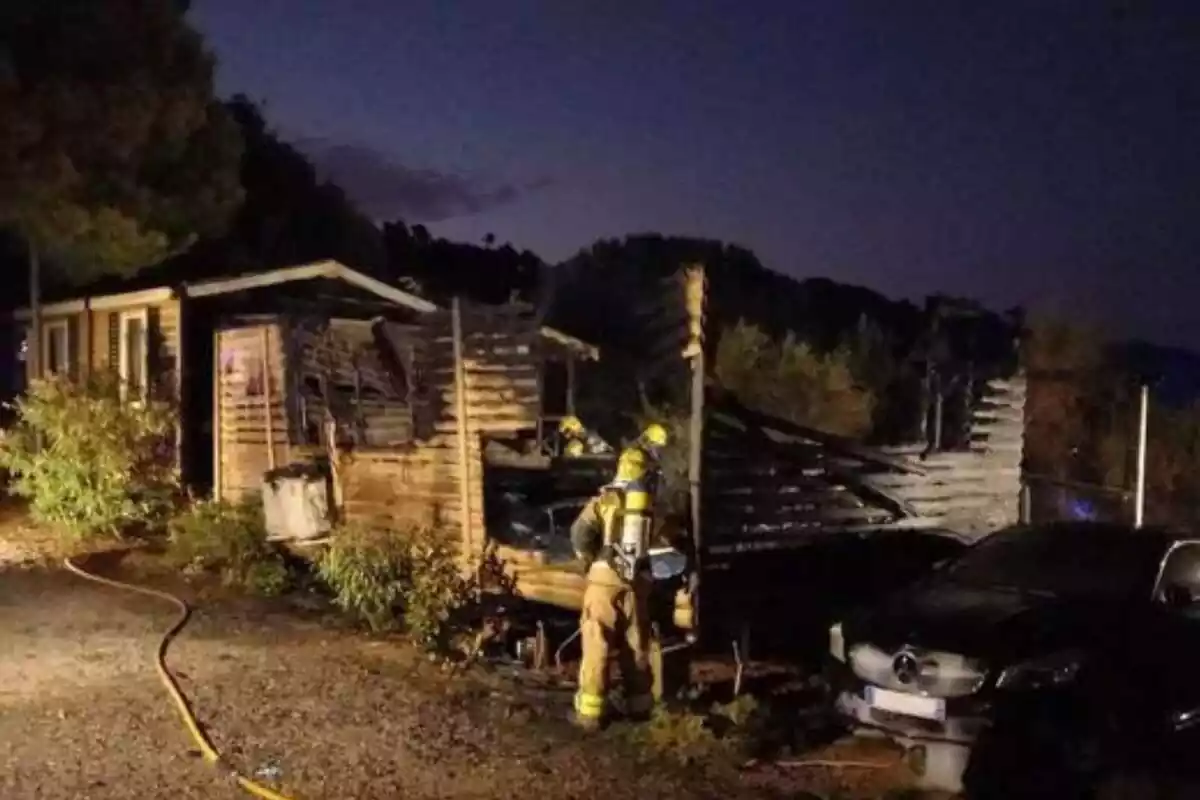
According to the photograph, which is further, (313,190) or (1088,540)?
(313,190)

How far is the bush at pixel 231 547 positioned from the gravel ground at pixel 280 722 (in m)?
1.42

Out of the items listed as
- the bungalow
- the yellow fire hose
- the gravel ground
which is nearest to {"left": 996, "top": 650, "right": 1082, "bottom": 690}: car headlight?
the gravel ground

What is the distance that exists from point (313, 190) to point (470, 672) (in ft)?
71.3

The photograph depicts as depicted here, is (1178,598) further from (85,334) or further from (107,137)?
(85,334)

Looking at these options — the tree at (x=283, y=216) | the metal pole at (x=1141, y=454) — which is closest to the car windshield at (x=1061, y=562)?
the metal pole at (x=1141, y=454)

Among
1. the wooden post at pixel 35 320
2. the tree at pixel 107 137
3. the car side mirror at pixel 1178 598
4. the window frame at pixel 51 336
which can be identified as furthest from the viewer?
the window frame at pixel 51 336

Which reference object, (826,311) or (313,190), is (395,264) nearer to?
(313,190)

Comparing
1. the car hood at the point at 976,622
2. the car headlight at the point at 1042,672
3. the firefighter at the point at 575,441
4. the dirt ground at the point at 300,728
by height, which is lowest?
the dirt ground at the point at 300,728

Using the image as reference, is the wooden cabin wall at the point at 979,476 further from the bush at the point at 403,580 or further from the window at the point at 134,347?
the window at the point at 134,347

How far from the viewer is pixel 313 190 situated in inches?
1176

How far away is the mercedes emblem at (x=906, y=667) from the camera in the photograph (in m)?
7.77

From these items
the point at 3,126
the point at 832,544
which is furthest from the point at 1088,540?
the point at 3,126

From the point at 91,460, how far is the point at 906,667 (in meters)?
10.7

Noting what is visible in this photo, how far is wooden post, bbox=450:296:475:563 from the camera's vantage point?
37.2 ft
